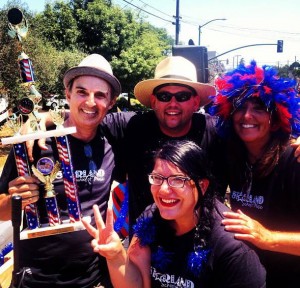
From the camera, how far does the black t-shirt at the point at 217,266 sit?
1.69m

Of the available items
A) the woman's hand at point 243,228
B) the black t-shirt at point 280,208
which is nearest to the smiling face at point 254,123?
the black t-shirt at point 280,208

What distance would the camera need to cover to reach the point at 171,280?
1.81m

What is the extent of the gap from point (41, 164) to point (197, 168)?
97cm

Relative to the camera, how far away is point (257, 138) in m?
2.48

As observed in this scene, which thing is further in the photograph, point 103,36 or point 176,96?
point 103,36

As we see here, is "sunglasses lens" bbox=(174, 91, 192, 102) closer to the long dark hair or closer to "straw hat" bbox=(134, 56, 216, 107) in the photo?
"straw hat" bbox=(134, 56, 216, 107)

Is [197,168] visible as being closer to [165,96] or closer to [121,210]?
[165,96]

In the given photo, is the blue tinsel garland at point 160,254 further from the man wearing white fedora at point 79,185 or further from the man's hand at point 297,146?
the man's hand at point 297,146

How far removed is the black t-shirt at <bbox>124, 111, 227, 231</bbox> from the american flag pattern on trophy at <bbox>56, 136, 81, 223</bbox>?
767 mm

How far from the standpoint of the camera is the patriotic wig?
2.46 metres

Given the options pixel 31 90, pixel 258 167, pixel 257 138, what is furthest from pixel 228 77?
pixel 31 90

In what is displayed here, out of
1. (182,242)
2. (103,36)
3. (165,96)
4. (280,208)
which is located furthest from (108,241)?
(103,36)

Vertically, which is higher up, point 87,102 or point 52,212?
point 87,102

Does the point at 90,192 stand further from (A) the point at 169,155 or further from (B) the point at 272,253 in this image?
(B) the point at 272,253
